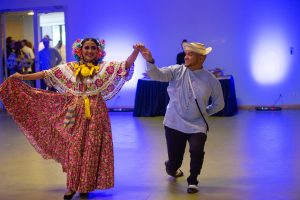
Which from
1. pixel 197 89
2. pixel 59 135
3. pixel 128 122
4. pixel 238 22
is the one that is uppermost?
pixel 238 22

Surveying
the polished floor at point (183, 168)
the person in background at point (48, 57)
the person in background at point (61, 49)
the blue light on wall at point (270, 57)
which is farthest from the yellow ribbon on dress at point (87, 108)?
the person in background at point (61, 49)

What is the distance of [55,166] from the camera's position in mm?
4914

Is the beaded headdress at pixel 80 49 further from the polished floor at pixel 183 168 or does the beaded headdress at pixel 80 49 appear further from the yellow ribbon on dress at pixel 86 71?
the polished floor at pixel 183 168

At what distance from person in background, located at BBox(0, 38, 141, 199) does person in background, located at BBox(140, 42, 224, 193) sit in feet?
1.28

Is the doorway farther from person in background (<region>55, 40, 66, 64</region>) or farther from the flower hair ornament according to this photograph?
the flower hair ornament

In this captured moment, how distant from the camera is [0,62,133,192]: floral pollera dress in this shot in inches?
142

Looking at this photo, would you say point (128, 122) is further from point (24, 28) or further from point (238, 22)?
point (24, 28)

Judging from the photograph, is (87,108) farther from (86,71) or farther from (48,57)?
(48,57)

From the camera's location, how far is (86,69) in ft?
11.9

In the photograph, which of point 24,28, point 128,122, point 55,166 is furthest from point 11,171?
point 24,28

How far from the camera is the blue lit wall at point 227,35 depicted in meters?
9.91

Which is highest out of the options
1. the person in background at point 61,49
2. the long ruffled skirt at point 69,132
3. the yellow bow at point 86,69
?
the yellow bow at point 86,69

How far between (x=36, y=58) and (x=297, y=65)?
6.09 metres

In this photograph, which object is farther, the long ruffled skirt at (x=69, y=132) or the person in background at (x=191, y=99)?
the person in background at (x=191, y=99)
